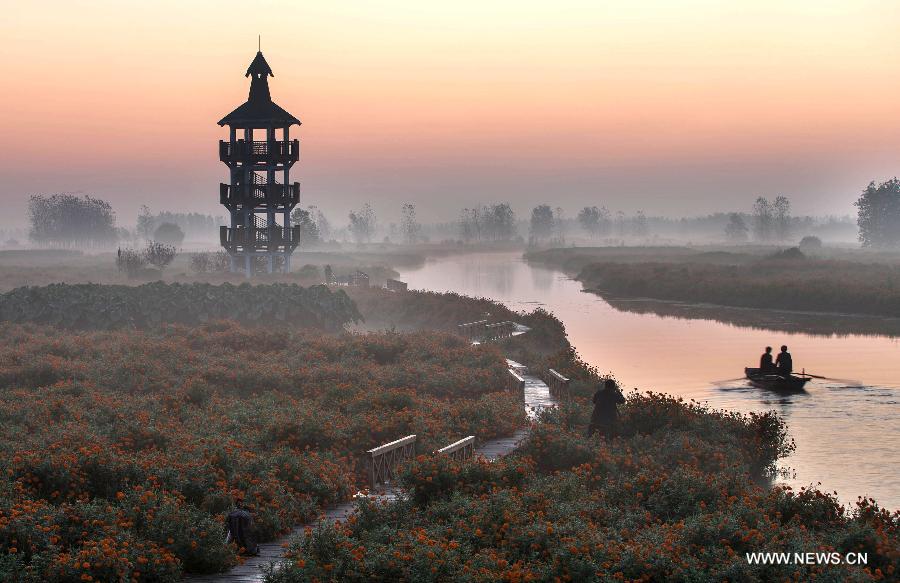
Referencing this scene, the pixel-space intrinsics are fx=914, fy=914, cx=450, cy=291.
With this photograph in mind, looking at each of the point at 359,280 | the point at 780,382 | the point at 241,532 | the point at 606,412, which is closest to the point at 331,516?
the point at 241,532

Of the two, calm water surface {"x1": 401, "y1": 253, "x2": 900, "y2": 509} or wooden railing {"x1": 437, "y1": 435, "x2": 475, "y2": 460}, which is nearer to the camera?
wooden railing {"x1": 437, "y1": 435, "x2": 475, "y2": 460}

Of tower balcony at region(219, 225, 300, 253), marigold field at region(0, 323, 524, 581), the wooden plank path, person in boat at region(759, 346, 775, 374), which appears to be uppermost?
tower balcony at region(219, 225, 300, 253)

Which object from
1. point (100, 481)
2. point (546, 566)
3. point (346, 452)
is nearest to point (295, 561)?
point (546, 566)

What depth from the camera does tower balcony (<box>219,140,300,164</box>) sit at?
7225 cm

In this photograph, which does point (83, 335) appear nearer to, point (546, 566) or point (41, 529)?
point (41, 529)

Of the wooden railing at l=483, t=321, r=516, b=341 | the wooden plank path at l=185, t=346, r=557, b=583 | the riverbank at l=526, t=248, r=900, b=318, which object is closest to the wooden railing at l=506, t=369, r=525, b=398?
the wooden plank path at l=185, t=346, r=557, b=583

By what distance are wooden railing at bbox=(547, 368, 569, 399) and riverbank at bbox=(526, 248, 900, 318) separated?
49387mm

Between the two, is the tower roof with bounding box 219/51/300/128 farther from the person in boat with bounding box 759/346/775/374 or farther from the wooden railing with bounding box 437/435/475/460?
the wooden railing with bounding box 437/435/475/460

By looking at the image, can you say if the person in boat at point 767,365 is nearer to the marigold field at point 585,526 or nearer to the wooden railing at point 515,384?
the wooden railing at point 515,384

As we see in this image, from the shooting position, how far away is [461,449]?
71.7 ft

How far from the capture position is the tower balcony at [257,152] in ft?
237

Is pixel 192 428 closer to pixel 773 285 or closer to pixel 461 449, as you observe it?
pixel 461 449

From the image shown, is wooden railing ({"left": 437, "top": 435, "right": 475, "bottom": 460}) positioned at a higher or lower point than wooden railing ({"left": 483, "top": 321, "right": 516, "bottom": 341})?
higher

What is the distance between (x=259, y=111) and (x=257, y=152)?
3279mm
